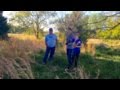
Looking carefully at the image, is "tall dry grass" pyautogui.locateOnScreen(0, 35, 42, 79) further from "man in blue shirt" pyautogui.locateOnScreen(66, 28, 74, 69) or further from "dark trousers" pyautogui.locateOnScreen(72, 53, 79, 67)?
"dark trousers" pyautogui.locateOnScreen(72, 53, 79, 67)

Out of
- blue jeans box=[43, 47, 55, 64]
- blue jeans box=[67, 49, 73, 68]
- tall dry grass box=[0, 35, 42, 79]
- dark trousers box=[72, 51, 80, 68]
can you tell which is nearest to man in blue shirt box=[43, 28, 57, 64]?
blue jeans box=[43, 47, 55, 64]

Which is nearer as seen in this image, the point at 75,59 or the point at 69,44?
the point at 75,59

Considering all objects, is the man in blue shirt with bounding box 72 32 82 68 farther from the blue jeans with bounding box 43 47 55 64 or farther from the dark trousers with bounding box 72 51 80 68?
the blue jeans with bounding box 43 47 55 64

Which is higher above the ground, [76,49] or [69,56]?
[76,49]

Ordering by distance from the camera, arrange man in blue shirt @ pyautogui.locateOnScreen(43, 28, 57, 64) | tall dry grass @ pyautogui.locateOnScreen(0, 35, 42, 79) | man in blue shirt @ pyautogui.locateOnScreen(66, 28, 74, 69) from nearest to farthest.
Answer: tall dry grass @ pyautogui.locateOnScreen(0, 35, 42, 79)
man in blue shirt @ pyautogui.locateOnScreen(43, 28, 57, 64)
man in blue shirt @ pyautogui.locateOnScreen(66, 28, 74, 69)

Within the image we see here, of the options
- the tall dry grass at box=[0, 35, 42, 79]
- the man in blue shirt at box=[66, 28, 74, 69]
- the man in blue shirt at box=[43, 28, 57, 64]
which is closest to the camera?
the tall dry grass at box=[0, 35, 42, 79]

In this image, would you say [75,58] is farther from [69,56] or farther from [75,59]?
[69,56]

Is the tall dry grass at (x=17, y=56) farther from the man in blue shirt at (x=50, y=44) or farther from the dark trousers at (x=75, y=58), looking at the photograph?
the dark trousers at (x=75, y=58)

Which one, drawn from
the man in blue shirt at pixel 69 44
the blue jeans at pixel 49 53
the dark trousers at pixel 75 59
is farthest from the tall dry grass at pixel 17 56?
the dark trousers at pixel 75 59

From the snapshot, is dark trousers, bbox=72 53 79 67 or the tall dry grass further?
dark trousers, bbox=72 53 79 67

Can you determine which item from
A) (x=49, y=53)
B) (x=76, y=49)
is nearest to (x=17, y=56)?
(x=49, y=53)

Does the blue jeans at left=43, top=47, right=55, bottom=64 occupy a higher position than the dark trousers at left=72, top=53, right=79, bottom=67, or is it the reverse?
the blue jeans at left=43, top=47, right=55, bottom=64
